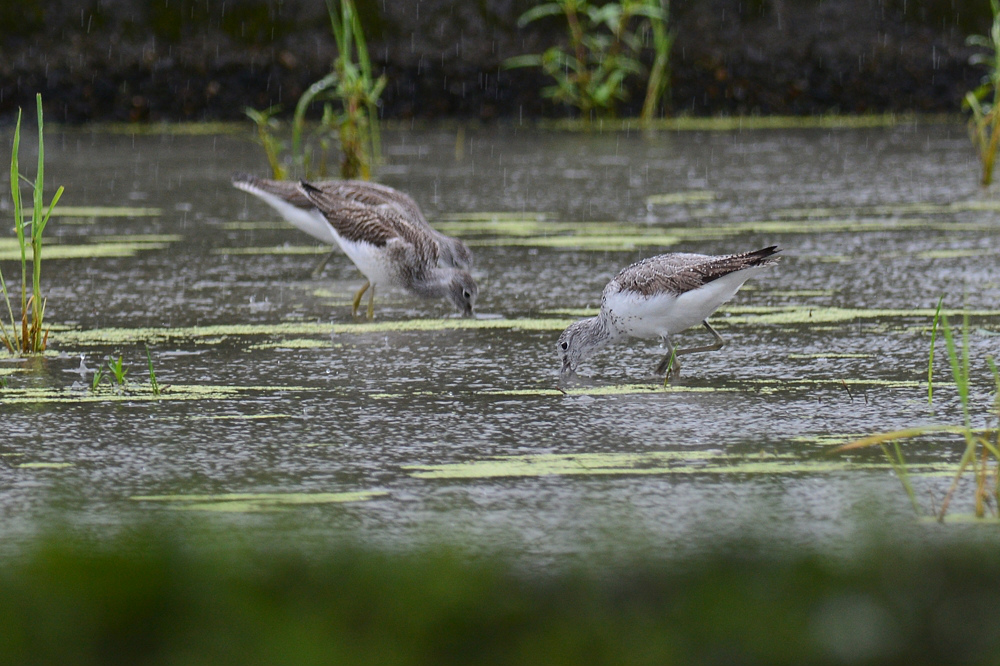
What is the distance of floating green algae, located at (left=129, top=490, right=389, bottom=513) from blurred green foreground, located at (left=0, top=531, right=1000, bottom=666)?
1684 millimetres

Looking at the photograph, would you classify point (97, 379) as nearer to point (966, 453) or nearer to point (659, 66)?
point (966, 453)

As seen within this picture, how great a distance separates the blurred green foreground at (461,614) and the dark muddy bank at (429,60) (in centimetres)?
1233

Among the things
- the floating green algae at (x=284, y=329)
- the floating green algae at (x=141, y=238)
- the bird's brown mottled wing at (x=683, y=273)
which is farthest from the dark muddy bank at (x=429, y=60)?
the bird's brown mottled wing at (x=683, y=273)

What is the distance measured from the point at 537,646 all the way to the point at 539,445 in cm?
243

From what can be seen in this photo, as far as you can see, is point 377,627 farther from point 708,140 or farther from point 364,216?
point 708,140

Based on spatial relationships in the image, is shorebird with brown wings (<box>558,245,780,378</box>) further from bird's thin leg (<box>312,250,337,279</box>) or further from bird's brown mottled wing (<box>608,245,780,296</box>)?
bird's thin leg (<box>312,250,337,279</box>)

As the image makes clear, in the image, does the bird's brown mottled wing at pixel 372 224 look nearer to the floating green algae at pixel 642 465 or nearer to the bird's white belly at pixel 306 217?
the bird's white belly at pixel 306 217

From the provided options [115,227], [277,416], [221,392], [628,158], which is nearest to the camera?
[277,416]

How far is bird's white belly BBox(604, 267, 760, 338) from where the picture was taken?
4.89m

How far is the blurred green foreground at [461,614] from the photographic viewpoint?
1468mm

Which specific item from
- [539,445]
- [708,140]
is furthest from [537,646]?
[708,140]

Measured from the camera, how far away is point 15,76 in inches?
538

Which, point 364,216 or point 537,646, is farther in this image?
point 364,216

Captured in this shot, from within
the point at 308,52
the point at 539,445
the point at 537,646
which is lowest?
the point at 539,445
